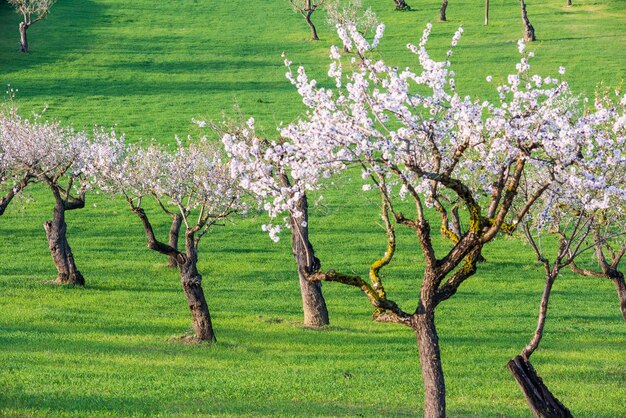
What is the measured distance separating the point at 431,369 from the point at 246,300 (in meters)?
23.6

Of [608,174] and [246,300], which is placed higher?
[608,174]

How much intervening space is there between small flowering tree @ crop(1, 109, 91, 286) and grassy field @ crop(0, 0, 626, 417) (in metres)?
1.67

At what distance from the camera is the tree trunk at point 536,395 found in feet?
59.1

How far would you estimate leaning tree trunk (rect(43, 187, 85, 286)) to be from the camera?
41875 mm

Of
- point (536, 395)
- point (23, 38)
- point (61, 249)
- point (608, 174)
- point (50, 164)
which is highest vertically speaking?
point (23, 38)

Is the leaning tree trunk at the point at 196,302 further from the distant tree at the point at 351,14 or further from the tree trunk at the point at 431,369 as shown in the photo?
the distant tree at the point at 351,14

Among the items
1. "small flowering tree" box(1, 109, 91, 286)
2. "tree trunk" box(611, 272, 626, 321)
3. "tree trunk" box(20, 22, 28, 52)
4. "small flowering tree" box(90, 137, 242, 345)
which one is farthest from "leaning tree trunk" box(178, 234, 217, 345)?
"tree trunk" box(20, 22, 28, 52)

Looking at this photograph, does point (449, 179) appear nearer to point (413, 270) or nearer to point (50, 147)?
point (50, 147)

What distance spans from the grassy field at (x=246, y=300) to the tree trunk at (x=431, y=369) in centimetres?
453

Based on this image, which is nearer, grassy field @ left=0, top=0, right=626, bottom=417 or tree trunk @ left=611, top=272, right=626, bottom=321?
grassy field @ left=0, top=0, right=626, bottom=417

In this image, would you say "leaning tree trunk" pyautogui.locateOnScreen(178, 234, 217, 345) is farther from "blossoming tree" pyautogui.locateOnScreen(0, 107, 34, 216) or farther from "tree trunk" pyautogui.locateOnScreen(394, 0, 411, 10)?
"tree trunk" pyautogui.locateOnScreen(394, 0, 411, 10)

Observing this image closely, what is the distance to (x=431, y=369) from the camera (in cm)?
1833

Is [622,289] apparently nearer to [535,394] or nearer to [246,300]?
[535,394]

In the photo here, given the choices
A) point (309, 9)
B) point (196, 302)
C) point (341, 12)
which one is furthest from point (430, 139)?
point (341, 12)
